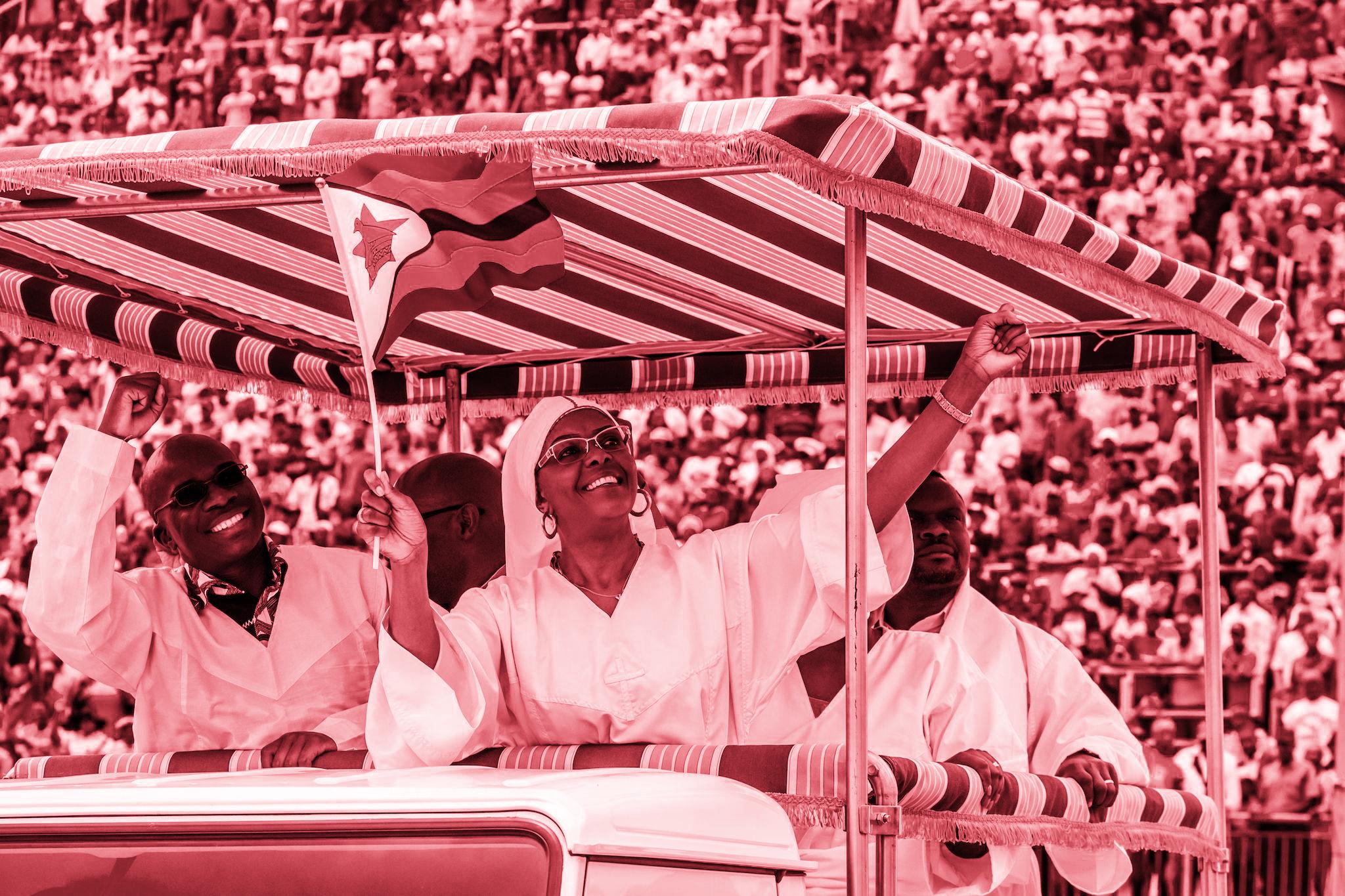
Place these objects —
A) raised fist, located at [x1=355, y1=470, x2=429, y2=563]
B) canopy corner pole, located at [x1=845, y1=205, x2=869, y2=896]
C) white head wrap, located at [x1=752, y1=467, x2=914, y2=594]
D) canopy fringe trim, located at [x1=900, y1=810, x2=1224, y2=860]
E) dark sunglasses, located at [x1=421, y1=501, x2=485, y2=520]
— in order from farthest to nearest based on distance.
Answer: dark sunglasses, located at [x1=421, y1=501, x2=485, y2=520]
white head wrap, located at [x1=752, y1=467, x2=914, y2=594]
canopy fringe trim, located at [x1=900, y1=810, x2=1224, y2=860]
raised fist, located at [x1=355, y1=470, x2=429, y2=563]
canopy corner pole, located at [x1=845, y1=205, x2=869, y2=896]

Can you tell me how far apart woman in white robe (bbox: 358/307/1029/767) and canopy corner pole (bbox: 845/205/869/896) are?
29 cm

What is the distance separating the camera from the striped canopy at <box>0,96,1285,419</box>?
357 centimetres

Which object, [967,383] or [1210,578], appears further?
[1210,578]

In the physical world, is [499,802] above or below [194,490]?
below

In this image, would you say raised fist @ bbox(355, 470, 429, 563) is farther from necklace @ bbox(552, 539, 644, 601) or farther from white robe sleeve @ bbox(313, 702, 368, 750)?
white robe sleeve @ bbox(313, 702, 368, 750)

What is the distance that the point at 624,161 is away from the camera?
145 inches

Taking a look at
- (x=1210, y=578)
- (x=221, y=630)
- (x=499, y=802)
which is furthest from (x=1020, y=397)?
(x=499, y=802)

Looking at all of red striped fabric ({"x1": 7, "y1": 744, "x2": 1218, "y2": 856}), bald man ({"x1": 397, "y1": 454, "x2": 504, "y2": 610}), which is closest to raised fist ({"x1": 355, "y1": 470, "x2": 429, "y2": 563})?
red striped fabric ({"x1": 7, "y1": 744, "x2": 1218, "y2": 856})

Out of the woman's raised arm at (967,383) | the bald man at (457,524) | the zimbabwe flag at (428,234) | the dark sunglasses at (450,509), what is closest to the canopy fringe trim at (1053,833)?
the woman's raised arm at (967,383)

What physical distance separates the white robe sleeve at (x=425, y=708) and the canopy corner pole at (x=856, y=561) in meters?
0.87

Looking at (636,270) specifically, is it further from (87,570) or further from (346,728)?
(87,570)

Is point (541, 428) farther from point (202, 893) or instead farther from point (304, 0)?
point (304, 0)

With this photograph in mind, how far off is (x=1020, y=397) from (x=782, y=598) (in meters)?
10.1

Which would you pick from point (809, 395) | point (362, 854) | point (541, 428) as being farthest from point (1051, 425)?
point (362, 854)
